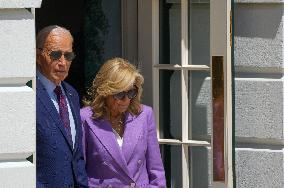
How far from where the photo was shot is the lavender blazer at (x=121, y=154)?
7797 mm

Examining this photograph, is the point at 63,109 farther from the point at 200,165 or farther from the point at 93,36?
the point at 93,36

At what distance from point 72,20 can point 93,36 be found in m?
0.78

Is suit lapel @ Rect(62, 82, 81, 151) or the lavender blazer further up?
suit lapel @ Rect(62, 82, 81, 151)

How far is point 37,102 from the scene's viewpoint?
7.28 m

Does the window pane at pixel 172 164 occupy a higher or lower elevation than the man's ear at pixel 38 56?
lower

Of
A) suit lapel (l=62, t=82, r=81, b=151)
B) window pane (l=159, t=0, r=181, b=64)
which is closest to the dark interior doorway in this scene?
window pane (l=159, t=0, r=181, b=64)

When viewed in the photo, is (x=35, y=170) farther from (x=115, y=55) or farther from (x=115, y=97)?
(x=115, y=55)

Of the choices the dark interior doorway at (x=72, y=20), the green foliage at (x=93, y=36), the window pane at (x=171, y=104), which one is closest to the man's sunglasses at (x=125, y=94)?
the window pane at (x=171, y=104)

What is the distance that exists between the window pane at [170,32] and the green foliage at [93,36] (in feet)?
2.15

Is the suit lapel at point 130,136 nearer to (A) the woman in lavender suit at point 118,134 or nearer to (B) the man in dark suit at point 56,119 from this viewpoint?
(A) the woman in lavender suit at point 118,134

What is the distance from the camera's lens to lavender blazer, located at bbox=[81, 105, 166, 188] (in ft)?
25.6

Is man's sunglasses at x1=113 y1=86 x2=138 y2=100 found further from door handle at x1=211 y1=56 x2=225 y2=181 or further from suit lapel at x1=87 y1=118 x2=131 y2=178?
door handle at x1=211 y1=56 x2=225 y2=181

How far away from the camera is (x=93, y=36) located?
30.8 ft

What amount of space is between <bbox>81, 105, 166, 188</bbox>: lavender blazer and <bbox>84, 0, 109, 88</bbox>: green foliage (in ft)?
4.83
